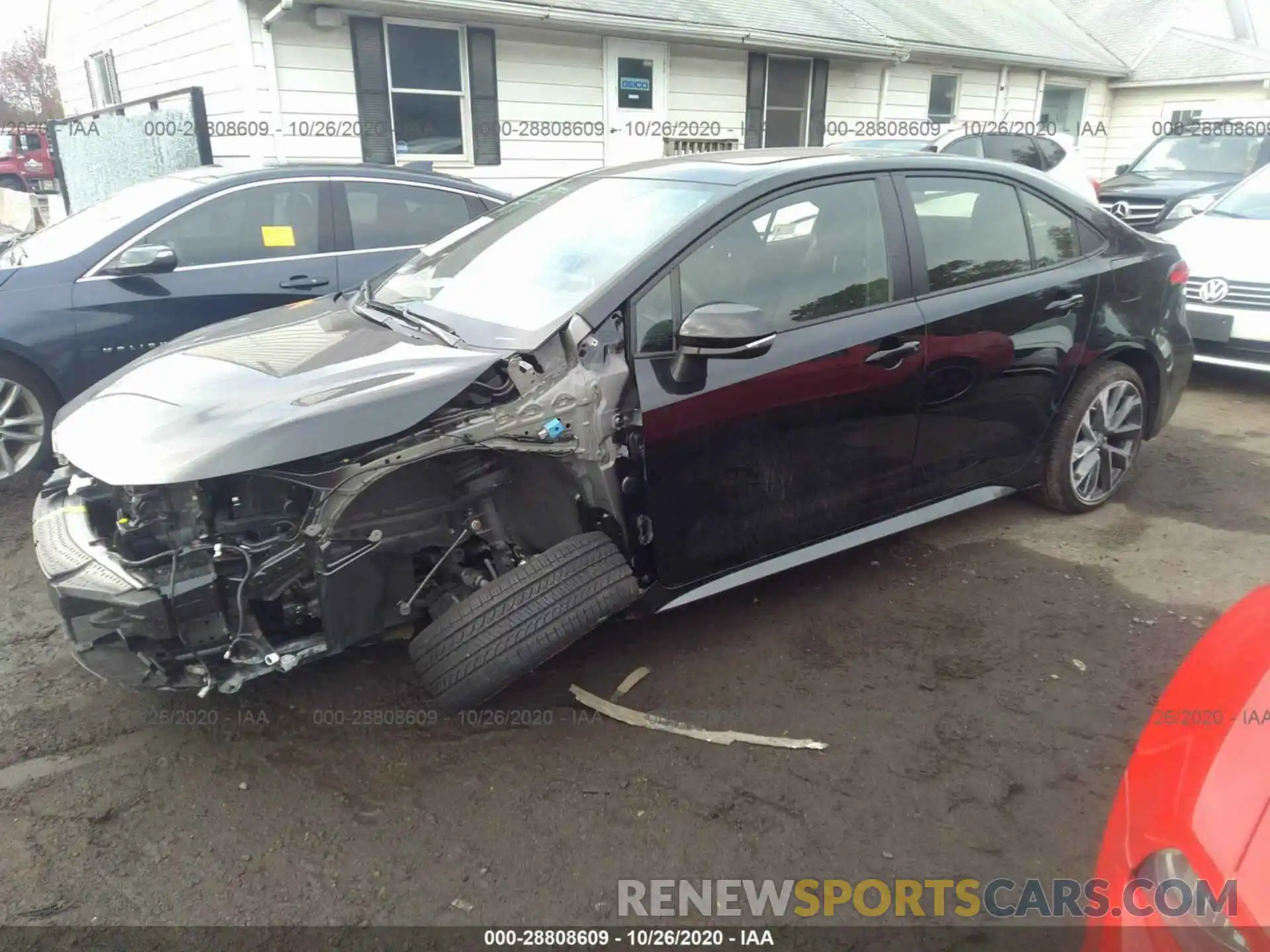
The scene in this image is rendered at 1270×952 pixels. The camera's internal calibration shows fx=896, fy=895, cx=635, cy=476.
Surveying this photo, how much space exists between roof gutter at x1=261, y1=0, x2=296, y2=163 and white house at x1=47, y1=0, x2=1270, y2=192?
0.06 ft

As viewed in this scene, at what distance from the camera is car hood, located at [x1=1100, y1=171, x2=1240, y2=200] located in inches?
418

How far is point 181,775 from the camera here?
8.89ft

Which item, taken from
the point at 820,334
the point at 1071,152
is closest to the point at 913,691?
the point at 820,334

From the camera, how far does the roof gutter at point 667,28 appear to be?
9195mm

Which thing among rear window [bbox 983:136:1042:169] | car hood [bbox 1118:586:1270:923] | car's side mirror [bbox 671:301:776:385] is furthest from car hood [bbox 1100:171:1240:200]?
car hood [bbox 1118:586:1270:923]

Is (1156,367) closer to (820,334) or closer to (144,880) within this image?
(820,334)

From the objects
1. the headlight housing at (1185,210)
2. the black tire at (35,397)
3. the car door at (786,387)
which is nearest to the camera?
the car door at (786,387)

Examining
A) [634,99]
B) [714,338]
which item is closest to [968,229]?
[714,338]

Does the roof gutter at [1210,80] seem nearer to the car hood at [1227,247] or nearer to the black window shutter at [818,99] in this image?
the black window shutter at [818,99]

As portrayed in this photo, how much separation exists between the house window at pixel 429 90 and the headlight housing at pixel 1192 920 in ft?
32.3

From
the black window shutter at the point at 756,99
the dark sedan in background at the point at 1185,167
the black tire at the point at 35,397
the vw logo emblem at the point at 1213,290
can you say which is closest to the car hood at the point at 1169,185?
the dark sedan in background at the point at 1185,167

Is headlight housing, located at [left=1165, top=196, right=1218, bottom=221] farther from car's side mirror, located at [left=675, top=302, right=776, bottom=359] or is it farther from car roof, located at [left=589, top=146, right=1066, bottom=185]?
car's side mirror, located at [left=675, top=302, right=776, bottom=359]

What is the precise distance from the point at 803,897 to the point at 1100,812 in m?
0.94

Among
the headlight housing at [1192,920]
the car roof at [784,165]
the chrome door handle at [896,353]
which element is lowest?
the headlight housing at [1192,920]
